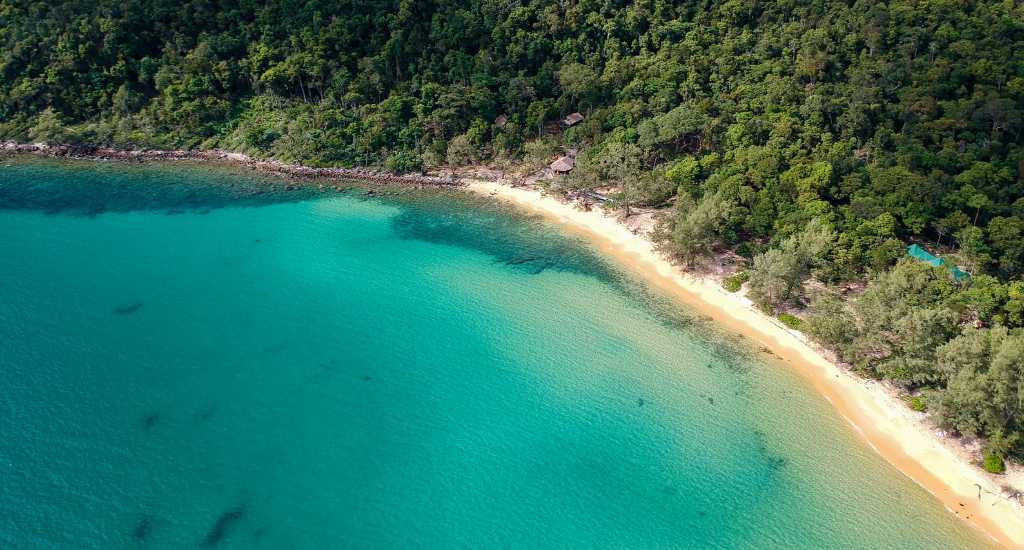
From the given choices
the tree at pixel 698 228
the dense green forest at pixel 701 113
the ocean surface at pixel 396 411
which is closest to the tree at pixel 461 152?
the dense green forest at pixel 701 113

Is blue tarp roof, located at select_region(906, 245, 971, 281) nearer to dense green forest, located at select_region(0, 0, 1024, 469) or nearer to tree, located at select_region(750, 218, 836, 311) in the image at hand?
dense green forest, located at select_region(0, 0, 1024, 469)

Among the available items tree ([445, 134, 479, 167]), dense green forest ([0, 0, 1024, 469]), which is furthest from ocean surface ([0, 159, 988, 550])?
tree ([445, 134, 479, 167])

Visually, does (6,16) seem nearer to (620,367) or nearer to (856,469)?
(620,367)

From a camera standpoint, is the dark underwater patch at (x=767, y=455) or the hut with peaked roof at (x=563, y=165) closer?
the dark underwater patch at (x=767, y=455)

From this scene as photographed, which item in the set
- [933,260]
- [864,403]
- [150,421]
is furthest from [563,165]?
[150,421]

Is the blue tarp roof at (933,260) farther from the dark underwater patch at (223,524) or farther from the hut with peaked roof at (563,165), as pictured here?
the dark underwater patch at (223,524)

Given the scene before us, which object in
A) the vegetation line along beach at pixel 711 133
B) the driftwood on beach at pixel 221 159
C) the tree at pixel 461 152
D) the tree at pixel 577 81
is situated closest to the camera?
the vegetation line along beach at pixel 711 133

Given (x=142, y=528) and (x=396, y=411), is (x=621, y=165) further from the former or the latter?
(x=142, y=528)
